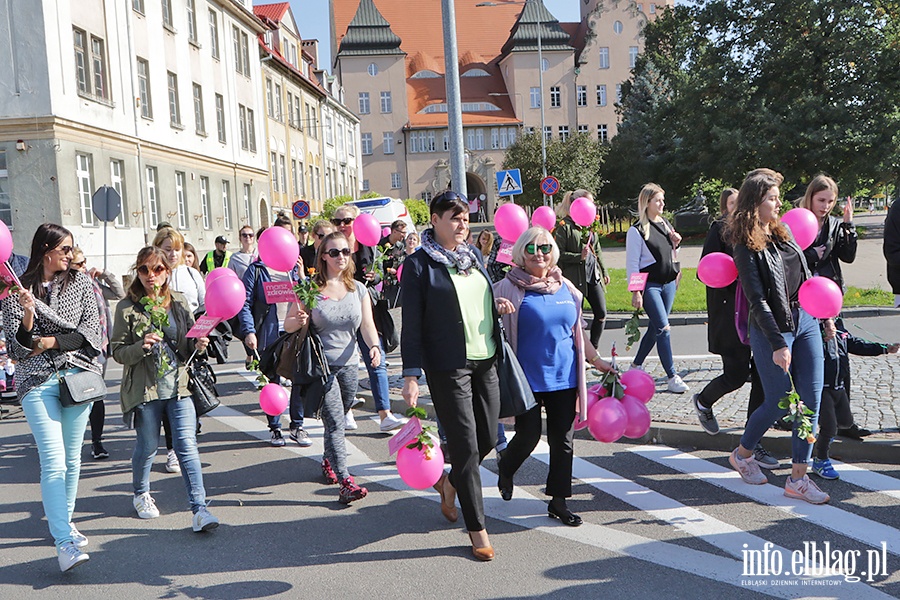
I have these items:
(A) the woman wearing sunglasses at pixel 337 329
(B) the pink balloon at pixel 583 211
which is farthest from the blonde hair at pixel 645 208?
(A) the woman wearing sunglasses at pixel 337 329

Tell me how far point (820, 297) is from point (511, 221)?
230cm

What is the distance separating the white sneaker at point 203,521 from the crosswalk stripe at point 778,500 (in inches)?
125

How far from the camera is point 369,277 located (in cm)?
898

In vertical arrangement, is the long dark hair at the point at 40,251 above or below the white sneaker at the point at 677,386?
above

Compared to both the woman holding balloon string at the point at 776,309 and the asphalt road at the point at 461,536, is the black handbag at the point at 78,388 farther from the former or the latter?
the woman holding balloon string at the point at 776,309

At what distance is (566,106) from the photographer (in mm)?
80938

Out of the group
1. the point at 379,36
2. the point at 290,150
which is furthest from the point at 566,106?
the point at 290,150

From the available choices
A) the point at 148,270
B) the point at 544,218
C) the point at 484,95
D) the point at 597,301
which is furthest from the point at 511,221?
the point at 484,95

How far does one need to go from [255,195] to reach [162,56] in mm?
10114

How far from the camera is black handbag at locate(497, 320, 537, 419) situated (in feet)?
15.3

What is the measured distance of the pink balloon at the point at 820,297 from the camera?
4.94m

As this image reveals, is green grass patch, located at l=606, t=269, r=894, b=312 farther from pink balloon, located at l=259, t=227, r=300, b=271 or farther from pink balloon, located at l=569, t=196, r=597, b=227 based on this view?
pink balloon, located at l=259, t=227, r=300, b=271

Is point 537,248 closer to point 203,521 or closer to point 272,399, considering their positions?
point 203,521

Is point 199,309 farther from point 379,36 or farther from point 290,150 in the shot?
point 379,36
